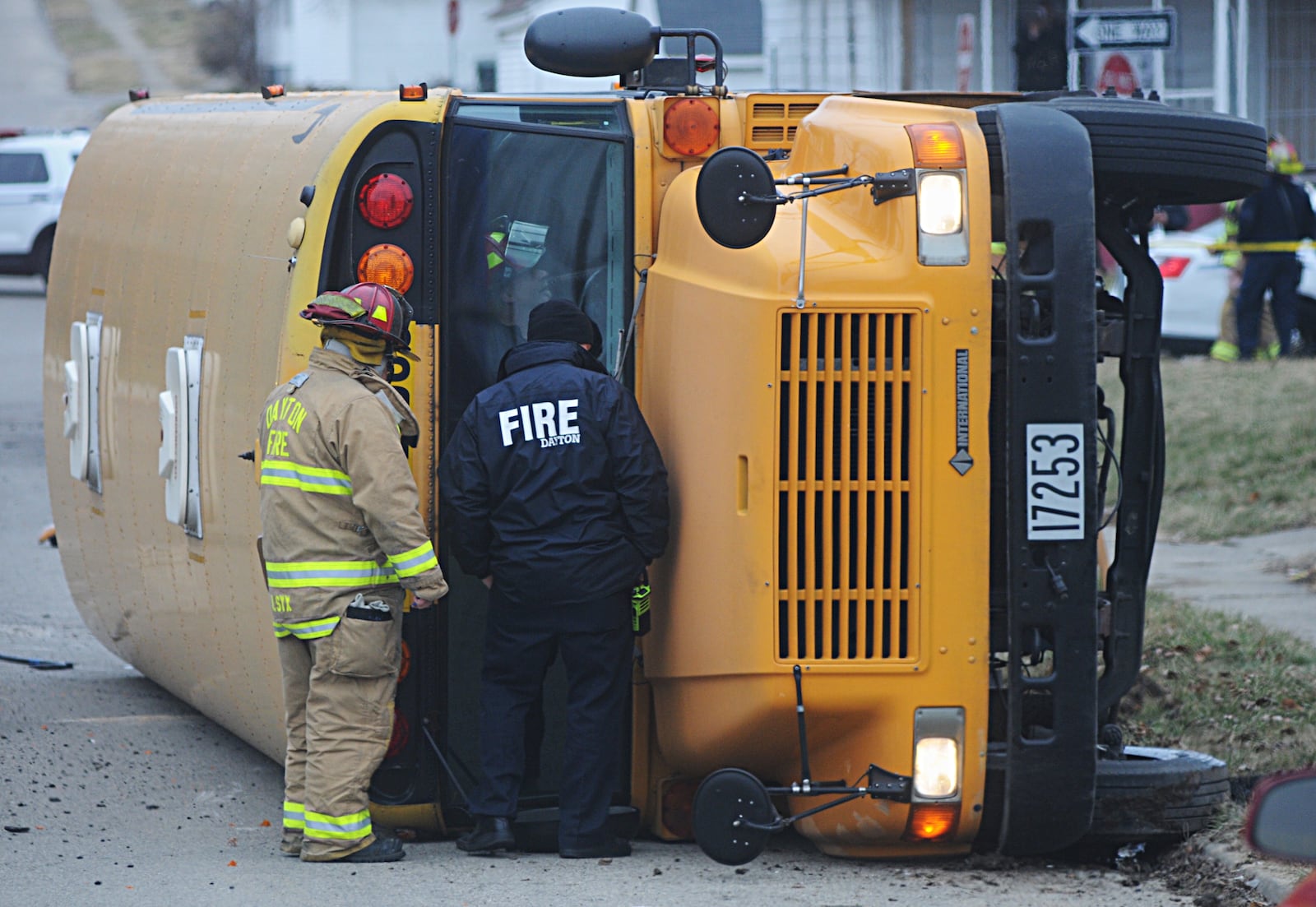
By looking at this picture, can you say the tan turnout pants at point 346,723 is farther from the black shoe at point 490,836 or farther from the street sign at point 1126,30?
the street sign at point 1126,30

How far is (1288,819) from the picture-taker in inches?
98.7

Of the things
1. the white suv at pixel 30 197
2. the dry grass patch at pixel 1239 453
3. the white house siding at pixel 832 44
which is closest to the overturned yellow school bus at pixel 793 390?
the dry grass patch at pixel 1239 453

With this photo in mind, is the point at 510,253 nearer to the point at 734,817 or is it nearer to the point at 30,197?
the point at 734,817

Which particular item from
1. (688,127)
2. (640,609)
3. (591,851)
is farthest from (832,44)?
(591,851)

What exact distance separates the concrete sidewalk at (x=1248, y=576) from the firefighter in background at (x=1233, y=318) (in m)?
5.04

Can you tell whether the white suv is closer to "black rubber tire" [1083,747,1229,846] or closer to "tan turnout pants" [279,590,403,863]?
"tan turnout pants" [279,590,403,863]

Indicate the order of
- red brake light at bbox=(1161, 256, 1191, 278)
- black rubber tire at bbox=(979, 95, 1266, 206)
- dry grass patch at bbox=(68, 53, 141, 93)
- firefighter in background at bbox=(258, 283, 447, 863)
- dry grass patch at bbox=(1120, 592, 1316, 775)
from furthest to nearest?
dry grass patch at bbox=(68, 53, 141, 93)
red brake light at bbox=(1161, 256, 1191, 278)
dry grass patch at bbox=(1120, 592, 1316, 775)
firefighter in background at bbox=(258, 283, 447, 863)
black rubber tire at bbox=(979, 95, 1266, 206)

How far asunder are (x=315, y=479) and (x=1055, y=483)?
6.68ft

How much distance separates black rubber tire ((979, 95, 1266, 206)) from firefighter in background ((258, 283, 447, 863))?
5.92 ft

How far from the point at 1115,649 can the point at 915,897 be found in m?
0.99

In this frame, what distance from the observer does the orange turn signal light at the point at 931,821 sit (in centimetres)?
494

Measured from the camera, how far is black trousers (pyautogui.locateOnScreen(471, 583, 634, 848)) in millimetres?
5289

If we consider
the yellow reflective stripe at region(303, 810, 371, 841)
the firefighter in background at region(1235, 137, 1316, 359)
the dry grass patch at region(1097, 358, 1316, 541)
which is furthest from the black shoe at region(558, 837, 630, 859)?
the firefighter in background at region(1235, 137, 1316, 359)

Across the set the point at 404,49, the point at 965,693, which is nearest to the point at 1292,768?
the point at 965,693
